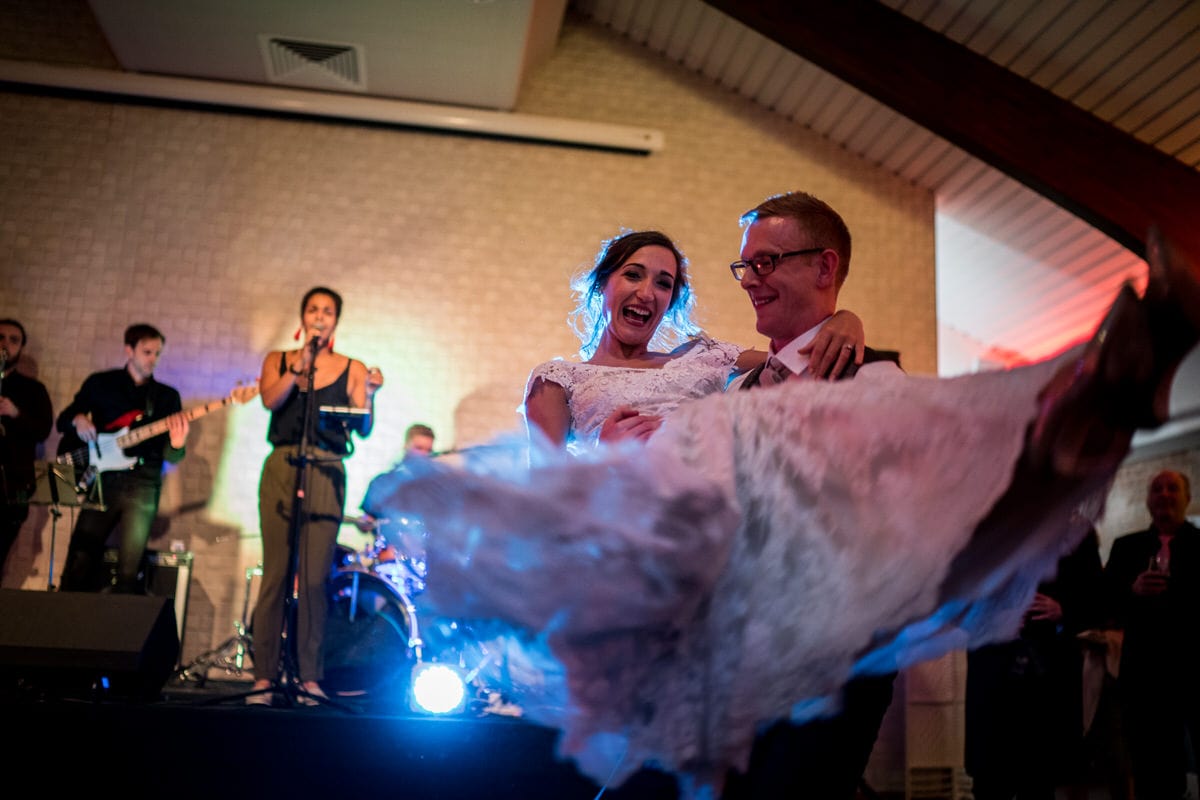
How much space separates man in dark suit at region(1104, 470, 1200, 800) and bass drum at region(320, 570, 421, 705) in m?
3.65

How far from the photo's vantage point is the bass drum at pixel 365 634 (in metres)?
5.59

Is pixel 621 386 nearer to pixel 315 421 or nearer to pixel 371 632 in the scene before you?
pixel 315 421

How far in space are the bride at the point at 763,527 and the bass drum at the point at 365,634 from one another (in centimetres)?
436

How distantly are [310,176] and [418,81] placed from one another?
1056 millimetres

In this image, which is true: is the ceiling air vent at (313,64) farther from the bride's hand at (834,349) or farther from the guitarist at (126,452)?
the bride's hand at (834,349)

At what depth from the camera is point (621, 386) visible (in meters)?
2.18

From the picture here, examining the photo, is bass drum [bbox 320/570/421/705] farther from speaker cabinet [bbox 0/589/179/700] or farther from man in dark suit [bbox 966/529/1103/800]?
man in dark suit [bbox 966/529/1103/800]

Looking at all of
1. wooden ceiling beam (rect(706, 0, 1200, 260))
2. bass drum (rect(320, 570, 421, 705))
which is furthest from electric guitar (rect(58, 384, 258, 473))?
wooden ceiling beam (rect(706, 0, 1200, 260))

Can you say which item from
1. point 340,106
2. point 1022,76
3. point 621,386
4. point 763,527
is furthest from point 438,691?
point 1022,76

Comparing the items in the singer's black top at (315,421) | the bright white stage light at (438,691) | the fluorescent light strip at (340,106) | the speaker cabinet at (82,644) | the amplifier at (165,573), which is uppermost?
the fluorescent light strip at (340,106)

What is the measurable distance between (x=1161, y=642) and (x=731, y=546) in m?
4.20

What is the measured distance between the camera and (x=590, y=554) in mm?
1304

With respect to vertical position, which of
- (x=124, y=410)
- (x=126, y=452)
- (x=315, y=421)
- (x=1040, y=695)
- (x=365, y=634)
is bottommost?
(x=1040, y=695)

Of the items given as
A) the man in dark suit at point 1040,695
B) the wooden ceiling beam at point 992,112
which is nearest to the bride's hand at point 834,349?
the man in dark suit at point 1040,695
